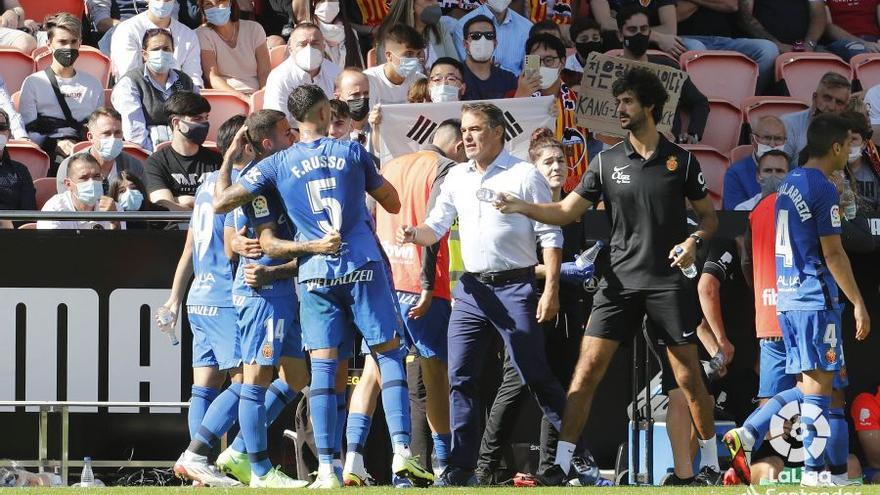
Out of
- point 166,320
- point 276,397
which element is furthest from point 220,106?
point 276,397

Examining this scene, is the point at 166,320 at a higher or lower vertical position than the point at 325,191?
lower

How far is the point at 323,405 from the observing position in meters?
7.88

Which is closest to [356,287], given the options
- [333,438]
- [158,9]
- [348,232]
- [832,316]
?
[348,232]

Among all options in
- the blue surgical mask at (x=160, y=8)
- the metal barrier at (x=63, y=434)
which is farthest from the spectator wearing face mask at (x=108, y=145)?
the metal barrier at (x=63, y=434)

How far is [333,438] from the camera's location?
7.92m

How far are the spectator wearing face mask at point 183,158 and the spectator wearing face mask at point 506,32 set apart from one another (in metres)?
2.87

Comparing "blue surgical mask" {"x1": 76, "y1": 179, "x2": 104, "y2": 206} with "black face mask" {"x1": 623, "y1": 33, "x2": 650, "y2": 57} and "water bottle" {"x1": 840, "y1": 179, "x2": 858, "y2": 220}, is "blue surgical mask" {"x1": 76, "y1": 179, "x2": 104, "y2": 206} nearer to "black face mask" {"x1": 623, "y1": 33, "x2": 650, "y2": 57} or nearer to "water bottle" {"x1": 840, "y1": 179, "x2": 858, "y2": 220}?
"black face mask" {"x1": 623, "y1": 33, "x2": 650, "y2": 57}

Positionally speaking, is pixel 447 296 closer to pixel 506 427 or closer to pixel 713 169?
pixel 506 427

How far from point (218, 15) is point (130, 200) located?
2.91 metres

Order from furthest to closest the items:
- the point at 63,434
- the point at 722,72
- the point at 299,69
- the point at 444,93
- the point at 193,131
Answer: the point at 722,72 → the point at 299,69 → the point at 444,93 → the point at 193,131 → the point at 63,434

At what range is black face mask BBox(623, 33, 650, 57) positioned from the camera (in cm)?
1284

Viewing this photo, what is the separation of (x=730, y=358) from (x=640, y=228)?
193 cm

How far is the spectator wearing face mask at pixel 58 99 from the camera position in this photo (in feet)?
39.2

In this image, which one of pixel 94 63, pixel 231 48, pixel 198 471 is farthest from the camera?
pixel 231 48
